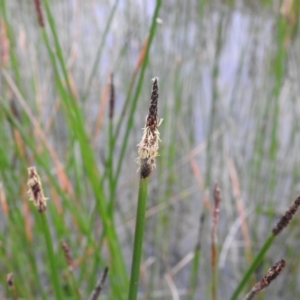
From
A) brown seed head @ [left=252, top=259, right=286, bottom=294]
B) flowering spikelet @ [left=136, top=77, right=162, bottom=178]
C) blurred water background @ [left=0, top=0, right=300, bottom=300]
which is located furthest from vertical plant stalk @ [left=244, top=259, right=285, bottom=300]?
blurred water background @ [left=0, top=0, right=300, bottom=300]

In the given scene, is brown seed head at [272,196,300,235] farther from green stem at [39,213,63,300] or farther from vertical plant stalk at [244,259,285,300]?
green stem at [39,213,63,300]

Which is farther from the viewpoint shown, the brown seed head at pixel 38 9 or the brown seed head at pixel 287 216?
the brown seed head at pixel 38 9

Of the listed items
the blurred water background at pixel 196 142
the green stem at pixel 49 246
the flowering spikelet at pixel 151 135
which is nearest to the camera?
the flowering spikelet at pixel 151 135

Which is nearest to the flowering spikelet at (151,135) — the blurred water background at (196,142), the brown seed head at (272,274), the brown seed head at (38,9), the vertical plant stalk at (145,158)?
the vertical plant stalk at (145,158)

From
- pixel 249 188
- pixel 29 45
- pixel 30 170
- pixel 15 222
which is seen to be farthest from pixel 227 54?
pixel 30 170

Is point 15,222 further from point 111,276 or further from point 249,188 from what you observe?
point 249,188

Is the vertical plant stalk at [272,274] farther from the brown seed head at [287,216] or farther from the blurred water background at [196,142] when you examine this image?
the blurred water background at [196,142]

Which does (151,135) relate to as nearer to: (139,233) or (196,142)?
(139,233)

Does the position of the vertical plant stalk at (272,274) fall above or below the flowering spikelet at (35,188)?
below

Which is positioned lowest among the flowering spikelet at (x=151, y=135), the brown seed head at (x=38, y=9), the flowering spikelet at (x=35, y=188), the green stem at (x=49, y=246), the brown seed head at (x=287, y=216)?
the green stem at (x=49, y=246)

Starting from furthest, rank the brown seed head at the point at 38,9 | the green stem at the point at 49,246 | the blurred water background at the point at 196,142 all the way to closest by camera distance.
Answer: the blurred water background at the point at 196,142 → the brown seed head at the point at 38,9 → the green stem at the point at 49,246
